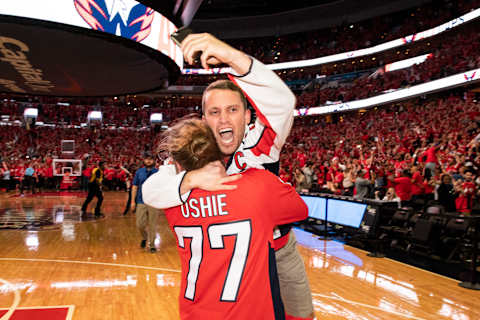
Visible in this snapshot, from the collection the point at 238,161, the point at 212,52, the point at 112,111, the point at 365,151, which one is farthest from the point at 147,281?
the point at 112,111

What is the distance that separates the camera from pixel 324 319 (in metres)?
4.20

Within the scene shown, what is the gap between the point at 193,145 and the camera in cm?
141

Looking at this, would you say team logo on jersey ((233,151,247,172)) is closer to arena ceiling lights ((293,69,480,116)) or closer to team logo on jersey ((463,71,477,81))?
arena ceiling lights ((293,69,480,116))

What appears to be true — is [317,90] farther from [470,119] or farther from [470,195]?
[470,195]

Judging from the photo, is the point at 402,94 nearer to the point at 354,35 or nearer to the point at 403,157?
the point at 403,157

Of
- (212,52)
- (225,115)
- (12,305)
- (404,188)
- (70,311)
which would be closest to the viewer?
(212,52)

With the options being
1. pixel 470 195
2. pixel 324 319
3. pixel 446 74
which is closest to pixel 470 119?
pixel 446 74

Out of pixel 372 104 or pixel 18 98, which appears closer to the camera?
pixel 372 104

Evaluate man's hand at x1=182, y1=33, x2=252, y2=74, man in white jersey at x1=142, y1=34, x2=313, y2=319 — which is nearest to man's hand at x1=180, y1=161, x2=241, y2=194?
man in white jersey at x1=142, y1=34, x2=313, y2=319

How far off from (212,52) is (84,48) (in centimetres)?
681

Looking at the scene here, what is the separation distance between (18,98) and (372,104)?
30929 mm

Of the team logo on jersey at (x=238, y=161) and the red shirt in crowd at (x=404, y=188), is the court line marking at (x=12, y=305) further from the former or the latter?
the red shirt in crowd at (x=404, y=188)

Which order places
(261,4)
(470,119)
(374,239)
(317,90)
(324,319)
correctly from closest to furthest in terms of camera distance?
(324,319), (374,239), (470,119), (261,4), (317,90)

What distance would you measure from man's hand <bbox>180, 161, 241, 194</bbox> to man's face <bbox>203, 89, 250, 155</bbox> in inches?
9.5
